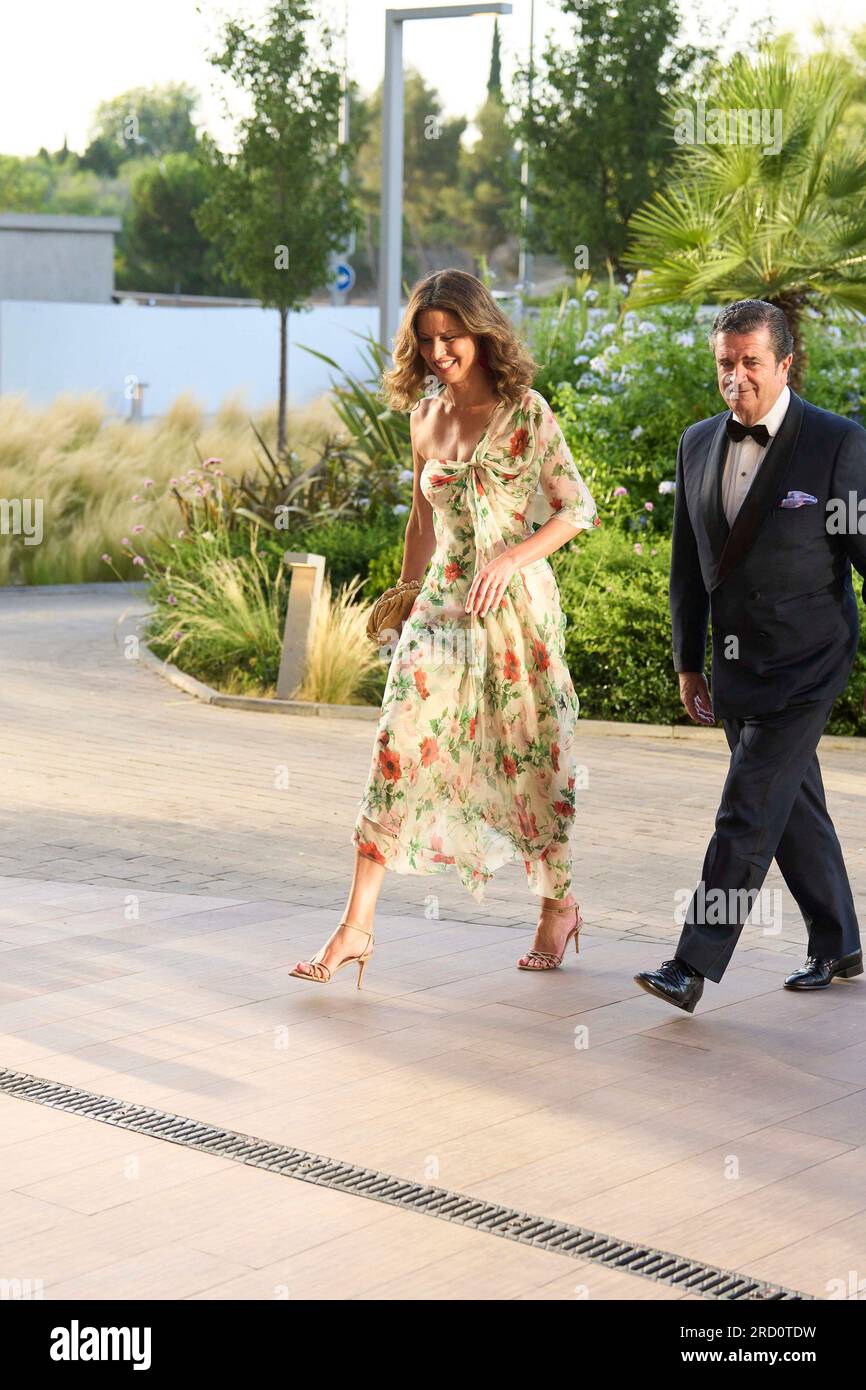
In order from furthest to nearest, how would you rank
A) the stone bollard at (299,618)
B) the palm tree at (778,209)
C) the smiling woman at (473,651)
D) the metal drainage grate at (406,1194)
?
1. the palm tree at (778,209)
2. the stone bollard at (299,618)
3. the smiling woman at (473,651)
4. the metal drainage grate at (406,1194)

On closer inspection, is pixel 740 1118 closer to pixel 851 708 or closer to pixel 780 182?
pixel 851 708

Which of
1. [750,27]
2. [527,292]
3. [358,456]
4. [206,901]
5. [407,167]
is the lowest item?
[206,901]

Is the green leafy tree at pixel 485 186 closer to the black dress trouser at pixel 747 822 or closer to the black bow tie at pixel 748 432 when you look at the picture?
the black bow tie at pixel 748 432

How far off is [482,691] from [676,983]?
1.04m

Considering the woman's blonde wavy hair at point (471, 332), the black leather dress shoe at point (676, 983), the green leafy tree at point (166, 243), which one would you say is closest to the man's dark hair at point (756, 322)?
the woman's blonde wavy hair at point (471, 332)

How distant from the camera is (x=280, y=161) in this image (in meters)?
25.2

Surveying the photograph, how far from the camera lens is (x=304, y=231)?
83.5 ft

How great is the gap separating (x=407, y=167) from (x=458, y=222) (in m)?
4.35

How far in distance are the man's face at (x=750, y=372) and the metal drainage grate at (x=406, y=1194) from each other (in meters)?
2.35

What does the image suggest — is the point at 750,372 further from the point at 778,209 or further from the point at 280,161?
the point at 280,161

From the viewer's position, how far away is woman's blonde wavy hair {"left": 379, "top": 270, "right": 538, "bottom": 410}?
18.5 feet

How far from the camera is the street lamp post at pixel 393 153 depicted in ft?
55.4

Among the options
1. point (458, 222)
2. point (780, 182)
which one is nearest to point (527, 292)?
point (780, 182)

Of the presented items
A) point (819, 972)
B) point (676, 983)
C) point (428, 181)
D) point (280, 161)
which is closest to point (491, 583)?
point (676, 983)
